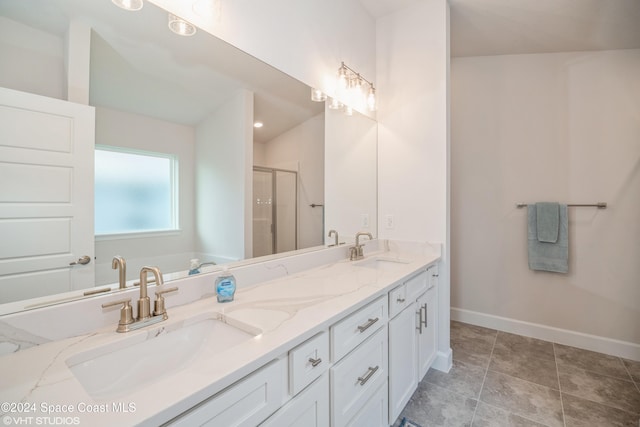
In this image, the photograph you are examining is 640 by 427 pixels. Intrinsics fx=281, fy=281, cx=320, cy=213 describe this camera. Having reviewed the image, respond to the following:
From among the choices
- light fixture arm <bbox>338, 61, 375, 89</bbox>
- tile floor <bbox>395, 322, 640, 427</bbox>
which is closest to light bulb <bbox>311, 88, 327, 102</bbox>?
light fixture arm <bbox>338, 61, 375, 89</bbox>

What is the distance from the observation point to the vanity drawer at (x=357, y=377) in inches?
39.6

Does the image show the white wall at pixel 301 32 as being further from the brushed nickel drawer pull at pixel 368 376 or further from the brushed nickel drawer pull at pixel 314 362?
the brushed nickel drawer pull at pixel 368 376

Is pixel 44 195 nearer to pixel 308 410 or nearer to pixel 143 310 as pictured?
pixel 143 310

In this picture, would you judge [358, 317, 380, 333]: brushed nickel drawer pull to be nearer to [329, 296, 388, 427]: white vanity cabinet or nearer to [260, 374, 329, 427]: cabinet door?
[329, 296, 388, 427]: white vanity cabinet

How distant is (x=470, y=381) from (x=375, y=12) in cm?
291

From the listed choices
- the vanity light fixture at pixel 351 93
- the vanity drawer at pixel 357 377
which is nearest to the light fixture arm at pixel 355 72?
the vanity light fixture at pixel 351 93

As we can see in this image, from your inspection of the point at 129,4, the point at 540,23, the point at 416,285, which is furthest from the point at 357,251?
the point at 540,23

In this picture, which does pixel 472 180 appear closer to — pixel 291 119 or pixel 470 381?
pixel 470 381

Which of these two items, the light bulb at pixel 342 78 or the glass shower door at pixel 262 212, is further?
the light bulb at pixel 342 78

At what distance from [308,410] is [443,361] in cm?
159

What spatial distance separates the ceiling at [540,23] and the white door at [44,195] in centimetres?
226

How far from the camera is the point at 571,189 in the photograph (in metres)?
2.41

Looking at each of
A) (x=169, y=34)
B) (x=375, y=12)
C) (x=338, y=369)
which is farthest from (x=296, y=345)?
(x=375, y=12)

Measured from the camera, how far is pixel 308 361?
2.90 feet
